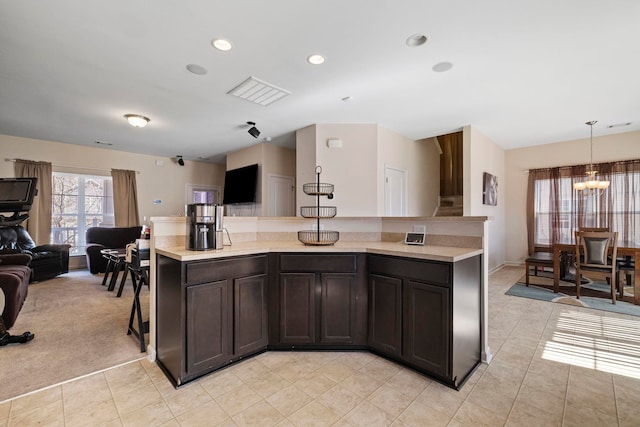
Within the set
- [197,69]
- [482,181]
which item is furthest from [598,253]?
[197,69]

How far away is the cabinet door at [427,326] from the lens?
199cm

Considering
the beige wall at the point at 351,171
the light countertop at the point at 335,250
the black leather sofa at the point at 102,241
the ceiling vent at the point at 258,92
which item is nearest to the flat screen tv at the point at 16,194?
the light countertop at the point at 335,250

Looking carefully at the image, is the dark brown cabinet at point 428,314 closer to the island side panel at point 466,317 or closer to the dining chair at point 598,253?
the island side panel at point 466,317

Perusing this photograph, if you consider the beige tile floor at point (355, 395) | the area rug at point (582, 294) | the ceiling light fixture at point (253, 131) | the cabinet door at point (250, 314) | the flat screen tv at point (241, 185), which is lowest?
the beige tile floor at point (355, 395)

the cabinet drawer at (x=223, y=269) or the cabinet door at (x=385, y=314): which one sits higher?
the cabinet drawer at (x=223, y=269)

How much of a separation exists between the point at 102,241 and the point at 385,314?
6.07 metres

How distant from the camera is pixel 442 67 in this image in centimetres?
275

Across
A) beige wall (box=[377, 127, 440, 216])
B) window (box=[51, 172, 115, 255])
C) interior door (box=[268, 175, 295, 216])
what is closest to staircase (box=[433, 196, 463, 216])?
beige wall (box=[377, 127, 440, 216])

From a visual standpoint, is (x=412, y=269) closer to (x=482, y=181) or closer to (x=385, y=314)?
(x=385, y=314)

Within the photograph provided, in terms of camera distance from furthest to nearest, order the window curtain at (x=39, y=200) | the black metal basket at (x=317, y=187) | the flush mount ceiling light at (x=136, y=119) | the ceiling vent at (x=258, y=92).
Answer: the window curtain at (x=39, y=200) < the flush mount ceiling light at (x=136, y=119) < the ceiling vent at (x=258, y=92) < the black metal basket at (x=317, y=187)

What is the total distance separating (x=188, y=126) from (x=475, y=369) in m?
4.95

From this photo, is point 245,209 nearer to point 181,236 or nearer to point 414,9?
point 181,236

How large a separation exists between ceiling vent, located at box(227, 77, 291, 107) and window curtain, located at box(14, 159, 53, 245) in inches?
194

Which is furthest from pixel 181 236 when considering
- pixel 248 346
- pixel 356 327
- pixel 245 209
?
pixel 245 209
